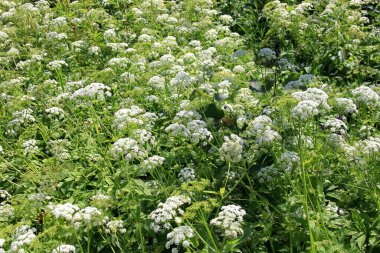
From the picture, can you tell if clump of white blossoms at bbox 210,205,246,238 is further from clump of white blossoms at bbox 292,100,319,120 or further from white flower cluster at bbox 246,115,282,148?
clump of white blossoms at bbox 292,100,319,120

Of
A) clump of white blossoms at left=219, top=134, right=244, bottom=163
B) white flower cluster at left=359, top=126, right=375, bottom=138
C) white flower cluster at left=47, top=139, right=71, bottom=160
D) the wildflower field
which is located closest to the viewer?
the wildflower field

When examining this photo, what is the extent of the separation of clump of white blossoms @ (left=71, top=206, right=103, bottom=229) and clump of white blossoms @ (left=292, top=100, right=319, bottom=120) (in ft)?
5.66

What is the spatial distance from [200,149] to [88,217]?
1831 millimetres

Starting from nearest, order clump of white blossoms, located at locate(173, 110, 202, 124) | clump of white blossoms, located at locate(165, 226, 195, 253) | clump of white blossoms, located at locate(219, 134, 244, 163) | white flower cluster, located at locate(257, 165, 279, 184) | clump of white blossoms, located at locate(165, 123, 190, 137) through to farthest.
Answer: clump of white blossoms, located at locate(165, 226, 195, 253) < clump of white blossoms, located at locate(219, 134, 244, 163) < white flower cluster, located at locate(257, 165, 279, 184) < clump of white blossoms, located at locate(165, 123, 190, 137) < clump of white blossoms, located at locate(173, 110, 202, 124)

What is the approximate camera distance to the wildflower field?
13.6ft

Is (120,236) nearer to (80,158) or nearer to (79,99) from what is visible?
(80,158)

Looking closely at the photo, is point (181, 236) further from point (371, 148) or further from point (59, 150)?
point (59, 150)

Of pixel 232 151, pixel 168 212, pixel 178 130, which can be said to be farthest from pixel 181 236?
pixel 178 130

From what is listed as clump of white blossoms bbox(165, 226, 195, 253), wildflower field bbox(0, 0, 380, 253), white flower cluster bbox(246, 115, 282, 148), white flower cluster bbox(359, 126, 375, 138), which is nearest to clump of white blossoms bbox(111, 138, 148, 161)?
wildflower field bbox(0, 0, 380, 253)

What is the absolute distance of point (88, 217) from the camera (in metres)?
3.73

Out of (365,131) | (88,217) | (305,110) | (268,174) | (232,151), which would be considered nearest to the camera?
(88,217)

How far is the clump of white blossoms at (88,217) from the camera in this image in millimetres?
3669

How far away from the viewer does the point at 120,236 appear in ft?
14.9

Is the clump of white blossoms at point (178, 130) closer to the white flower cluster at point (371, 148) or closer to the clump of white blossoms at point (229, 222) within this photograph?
the clump of white blossoms at point (229, 222)
